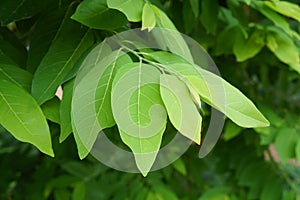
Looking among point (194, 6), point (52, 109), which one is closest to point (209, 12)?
point (194, 6)

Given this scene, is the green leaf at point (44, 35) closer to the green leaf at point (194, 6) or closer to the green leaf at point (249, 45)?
→ the green leaf at point (194, 6)

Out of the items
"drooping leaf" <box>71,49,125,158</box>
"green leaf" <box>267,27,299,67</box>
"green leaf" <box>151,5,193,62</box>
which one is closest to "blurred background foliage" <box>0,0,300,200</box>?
"green leaf" <box>267,27,299,67</box>

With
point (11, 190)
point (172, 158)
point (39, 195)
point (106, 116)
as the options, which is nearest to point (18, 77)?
point (106, 116)

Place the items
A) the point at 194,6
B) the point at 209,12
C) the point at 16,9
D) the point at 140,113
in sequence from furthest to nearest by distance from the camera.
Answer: the point at 209,12 < the point at 194,6 < the point at 16,9 < the point at 140,113

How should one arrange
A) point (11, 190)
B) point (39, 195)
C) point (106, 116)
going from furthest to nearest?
point (11, 190) → point (39, 195) → point (106, 116)

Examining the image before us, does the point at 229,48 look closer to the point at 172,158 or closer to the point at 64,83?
the point at 172,158

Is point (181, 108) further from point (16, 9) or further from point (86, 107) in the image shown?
point (16, 9)

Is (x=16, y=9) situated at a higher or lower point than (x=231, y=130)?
higher
